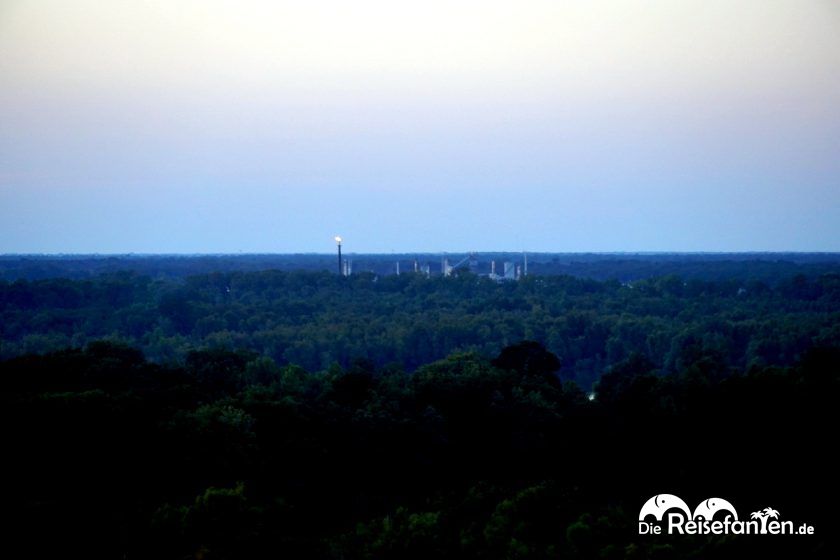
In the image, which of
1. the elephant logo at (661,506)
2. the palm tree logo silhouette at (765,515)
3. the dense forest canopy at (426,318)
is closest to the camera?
the palm tree logo silhouette at (765,515)

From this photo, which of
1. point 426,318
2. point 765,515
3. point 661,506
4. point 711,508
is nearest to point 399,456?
point 661,506

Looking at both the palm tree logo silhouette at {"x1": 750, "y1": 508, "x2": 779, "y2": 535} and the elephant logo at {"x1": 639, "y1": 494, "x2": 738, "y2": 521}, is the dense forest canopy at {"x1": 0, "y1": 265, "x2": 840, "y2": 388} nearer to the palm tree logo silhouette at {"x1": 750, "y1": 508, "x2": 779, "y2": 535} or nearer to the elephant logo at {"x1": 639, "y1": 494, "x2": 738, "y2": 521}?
the elephant logo at {"x1": 639, "y1": 494, "x2": 738, "y2": 521}

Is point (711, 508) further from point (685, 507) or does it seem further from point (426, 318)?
point (426, 318)

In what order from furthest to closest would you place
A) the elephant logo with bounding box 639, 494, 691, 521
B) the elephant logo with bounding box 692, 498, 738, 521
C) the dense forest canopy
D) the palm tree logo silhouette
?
the dense forest canopy < the elephant logo with bounding box 639, 494, 691, 521 < the elephant logo with bounding box 692, 498, 738, 521 < the palm tree logo silhouette

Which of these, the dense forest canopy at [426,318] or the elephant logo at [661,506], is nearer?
the elephant logo at [661,506]

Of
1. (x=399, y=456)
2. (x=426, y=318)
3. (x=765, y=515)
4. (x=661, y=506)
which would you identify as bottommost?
(x=426, y=318)

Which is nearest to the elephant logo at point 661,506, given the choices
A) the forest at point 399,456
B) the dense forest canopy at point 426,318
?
the forest at point 399,456

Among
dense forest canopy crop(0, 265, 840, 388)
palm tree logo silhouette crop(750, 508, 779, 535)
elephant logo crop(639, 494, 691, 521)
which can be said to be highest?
palm tree logo silhouette crop(750, 508, 779, 535)

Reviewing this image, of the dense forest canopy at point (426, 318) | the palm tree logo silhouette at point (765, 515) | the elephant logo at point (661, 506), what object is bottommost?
the dense forest canopy at point (426, 318)

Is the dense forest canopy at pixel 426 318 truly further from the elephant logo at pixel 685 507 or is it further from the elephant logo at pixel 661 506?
the elephant logo at pixel 685 507

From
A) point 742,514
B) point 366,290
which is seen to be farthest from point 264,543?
point 366,290

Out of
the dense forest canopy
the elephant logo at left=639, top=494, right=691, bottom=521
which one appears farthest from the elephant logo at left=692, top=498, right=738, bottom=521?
the dense forest canopy

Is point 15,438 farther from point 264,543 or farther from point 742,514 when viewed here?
point 742,514
